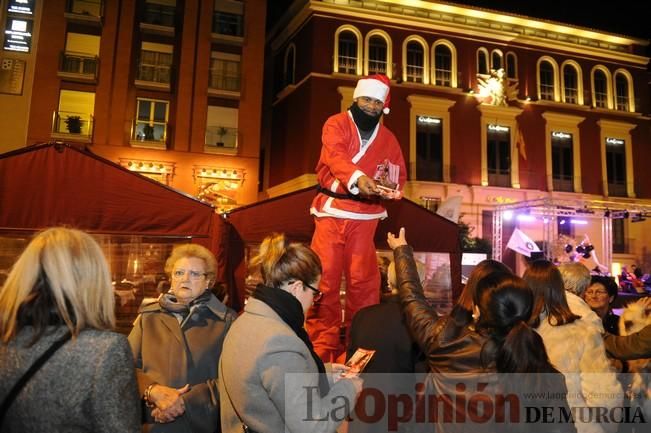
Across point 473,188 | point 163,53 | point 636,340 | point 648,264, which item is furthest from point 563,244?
point 163,53

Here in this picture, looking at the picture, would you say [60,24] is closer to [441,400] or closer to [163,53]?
[163,53]

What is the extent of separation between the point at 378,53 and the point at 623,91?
13057 mm

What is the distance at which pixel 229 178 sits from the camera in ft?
62.3

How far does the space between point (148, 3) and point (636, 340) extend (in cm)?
2032

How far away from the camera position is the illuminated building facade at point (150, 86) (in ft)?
58.1

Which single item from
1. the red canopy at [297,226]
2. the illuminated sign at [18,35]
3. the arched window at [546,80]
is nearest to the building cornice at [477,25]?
the arched window at [546,80]

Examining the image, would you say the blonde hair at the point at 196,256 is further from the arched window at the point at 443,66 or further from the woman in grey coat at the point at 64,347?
the arched window at the point at 443,66

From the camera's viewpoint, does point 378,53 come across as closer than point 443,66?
Yes

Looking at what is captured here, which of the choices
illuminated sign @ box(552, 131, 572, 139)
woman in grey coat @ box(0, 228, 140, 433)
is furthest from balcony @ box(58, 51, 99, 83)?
illuminated sign @ box(552, 131, 572, 139)

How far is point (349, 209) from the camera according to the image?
3424mm

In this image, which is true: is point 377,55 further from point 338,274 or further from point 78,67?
point 338,274

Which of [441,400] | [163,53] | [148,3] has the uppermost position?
[148,3]

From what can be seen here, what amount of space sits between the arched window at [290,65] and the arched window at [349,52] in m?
2.42

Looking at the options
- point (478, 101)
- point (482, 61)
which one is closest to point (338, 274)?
point (478, 101)
